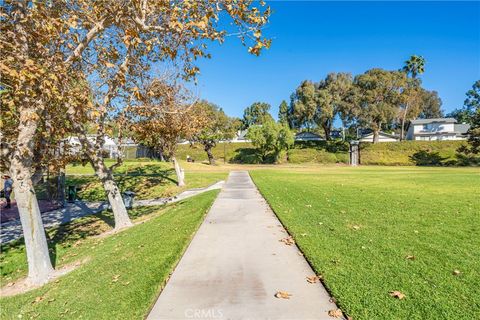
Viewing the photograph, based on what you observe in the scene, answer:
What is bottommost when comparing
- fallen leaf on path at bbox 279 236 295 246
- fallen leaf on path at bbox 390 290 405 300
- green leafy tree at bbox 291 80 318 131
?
fallen leaf on path at bbox 279 236 295 246

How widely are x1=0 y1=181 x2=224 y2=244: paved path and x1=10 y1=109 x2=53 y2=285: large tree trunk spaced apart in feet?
15.5

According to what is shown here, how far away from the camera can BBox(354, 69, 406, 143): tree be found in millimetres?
54344

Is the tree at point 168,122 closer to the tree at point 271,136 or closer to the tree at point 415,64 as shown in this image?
the tree at point 271,136

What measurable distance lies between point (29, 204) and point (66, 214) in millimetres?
8690

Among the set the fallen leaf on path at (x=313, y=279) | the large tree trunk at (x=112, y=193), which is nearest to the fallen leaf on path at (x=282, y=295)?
the fallen leaf on path at (x=313, y=279)

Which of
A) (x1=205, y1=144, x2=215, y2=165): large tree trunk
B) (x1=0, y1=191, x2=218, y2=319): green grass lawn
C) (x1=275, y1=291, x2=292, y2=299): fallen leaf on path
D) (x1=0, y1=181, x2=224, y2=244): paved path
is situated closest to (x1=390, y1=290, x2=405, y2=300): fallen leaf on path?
(x1=275, y1=291, x2=292, y2=299): fallen leaf on path

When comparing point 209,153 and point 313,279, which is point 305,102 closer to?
point 209,153

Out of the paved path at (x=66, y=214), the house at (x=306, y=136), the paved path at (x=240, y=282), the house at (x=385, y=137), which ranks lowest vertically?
the paved path at (x=66, y=214)

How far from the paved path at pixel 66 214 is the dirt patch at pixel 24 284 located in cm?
422

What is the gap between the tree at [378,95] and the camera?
178 ft

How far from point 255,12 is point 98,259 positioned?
6.25m

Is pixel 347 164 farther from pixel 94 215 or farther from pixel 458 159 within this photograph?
pixel 94 215

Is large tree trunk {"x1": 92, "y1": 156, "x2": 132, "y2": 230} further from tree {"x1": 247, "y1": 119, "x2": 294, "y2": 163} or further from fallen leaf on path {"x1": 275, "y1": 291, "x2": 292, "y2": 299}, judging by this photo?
tree {"x1": 247, "y1": 119, "x2": 294, "y2": 163}

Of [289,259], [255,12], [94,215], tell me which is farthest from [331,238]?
[94,215]
